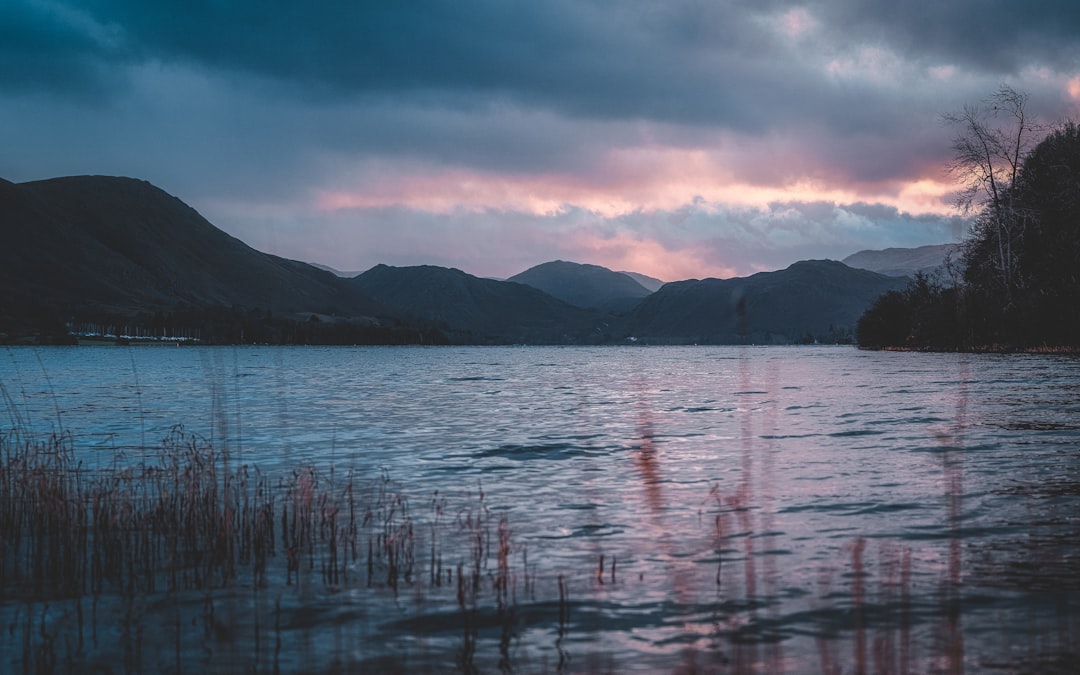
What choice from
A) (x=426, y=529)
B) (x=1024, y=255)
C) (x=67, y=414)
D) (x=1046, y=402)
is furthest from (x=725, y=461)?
(x=1024, y=255)

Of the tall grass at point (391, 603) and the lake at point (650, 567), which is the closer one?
the tall grass at point (391, 603)

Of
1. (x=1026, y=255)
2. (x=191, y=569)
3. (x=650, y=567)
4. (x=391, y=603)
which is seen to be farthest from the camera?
(x=1026, y=255)

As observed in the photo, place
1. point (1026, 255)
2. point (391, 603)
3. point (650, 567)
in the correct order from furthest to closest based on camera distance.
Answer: point (1026, 255)
point (650, 567)
point (391, 603)

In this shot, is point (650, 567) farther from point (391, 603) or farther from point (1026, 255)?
point (1026, 255)

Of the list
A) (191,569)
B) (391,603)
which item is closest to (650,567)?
(391,603)

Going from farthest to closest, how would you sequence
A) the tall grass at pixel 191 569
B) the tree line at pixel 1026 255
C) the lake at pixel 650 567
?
the tree line at pixel 1026 255 < the tall grass at pixel 191 569 < the lake at pixel 650 567

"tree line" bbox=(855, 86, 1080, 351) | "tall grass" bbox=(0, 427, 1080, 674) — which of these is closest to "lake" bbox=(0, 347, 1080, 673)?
"tall grass" bbox=(0, 427, 1080, 674)

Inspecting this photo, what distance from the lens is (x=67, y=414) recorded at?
1858 inches

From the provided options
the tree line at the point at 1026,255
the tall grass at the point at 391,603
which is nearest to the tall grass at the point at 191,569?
the tall grass at the point at 391,603

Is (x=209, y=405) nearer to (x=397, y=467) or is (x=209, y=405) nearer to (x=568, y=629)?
(x=397, y=467)

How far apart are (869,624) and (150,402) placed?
58245 millimetres

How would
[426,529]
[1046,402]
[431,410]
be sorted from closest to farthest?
[426,529] < [1046,402] < [431,410]

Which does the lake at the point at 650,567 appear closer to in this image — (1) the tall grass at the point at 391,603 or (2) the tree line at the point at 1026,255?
(1) the tall grass at the point at 391,603

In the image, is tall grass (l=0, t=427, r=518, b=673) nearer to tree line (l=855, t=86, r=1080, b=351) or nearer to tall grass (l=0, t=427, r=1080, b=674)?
tall grass (l=0, t=427, r=1080, b=674)
